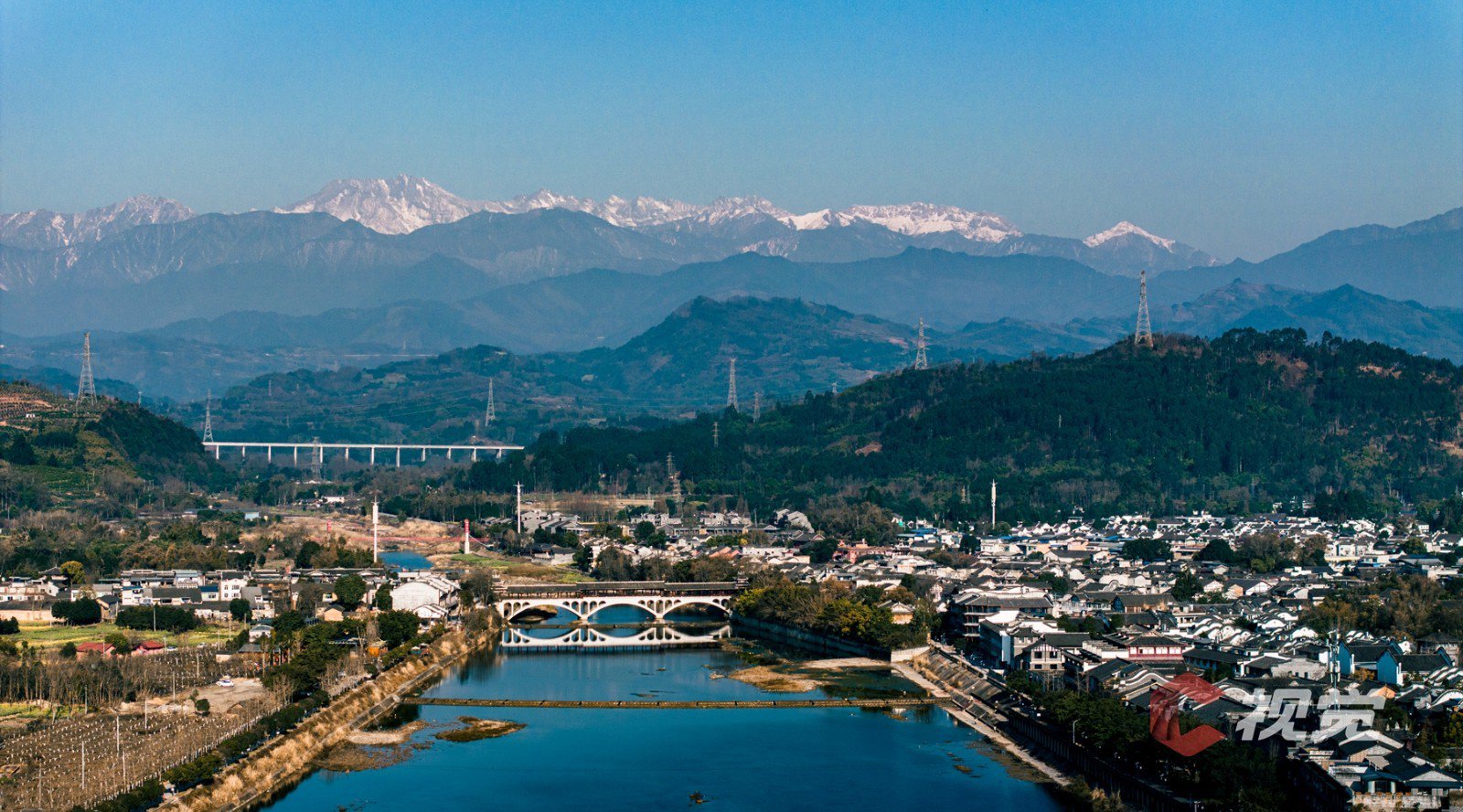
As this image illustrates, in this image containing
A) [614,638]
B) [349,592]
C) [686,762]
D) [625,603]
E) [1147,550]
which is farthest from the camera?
[1147,550]

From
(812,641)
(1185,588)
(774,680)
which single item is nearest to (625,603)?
(812,641)

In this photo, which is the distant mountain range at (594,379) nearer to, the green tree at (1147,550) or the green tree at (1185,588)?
the green tree at (1147,550)

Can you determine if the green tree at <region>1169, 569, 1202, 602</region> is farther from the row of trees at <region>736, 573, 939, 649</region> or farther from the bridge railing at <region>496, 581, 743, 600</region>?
the bridge railing at <region>496, 581, 743, 600</region>

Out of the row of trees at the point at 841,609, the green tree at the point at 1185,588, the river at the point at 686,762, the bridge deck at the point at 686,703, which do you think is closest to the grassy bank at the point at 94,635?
the river at the point at 686,762

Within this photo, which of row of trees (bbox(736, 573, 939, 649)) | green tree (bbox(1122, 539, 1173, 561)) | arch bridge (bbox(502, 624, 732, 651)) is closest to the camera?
row of trees (bbox(736, 573, 939, 649))

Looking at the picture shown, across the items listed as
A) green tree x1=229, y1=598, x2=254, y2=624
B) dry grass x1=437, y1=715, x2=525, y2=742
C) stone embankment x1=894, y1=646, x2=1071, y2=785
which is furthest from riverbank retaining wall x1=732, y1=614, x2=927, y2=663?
green tree x1=229, y1=598, x2=254, y2=624

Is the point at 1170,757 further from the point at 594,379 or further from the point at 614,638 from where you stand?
the point at 594,379

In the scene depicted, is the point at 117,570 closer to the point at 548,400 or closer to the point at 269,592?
the point at 269,592
